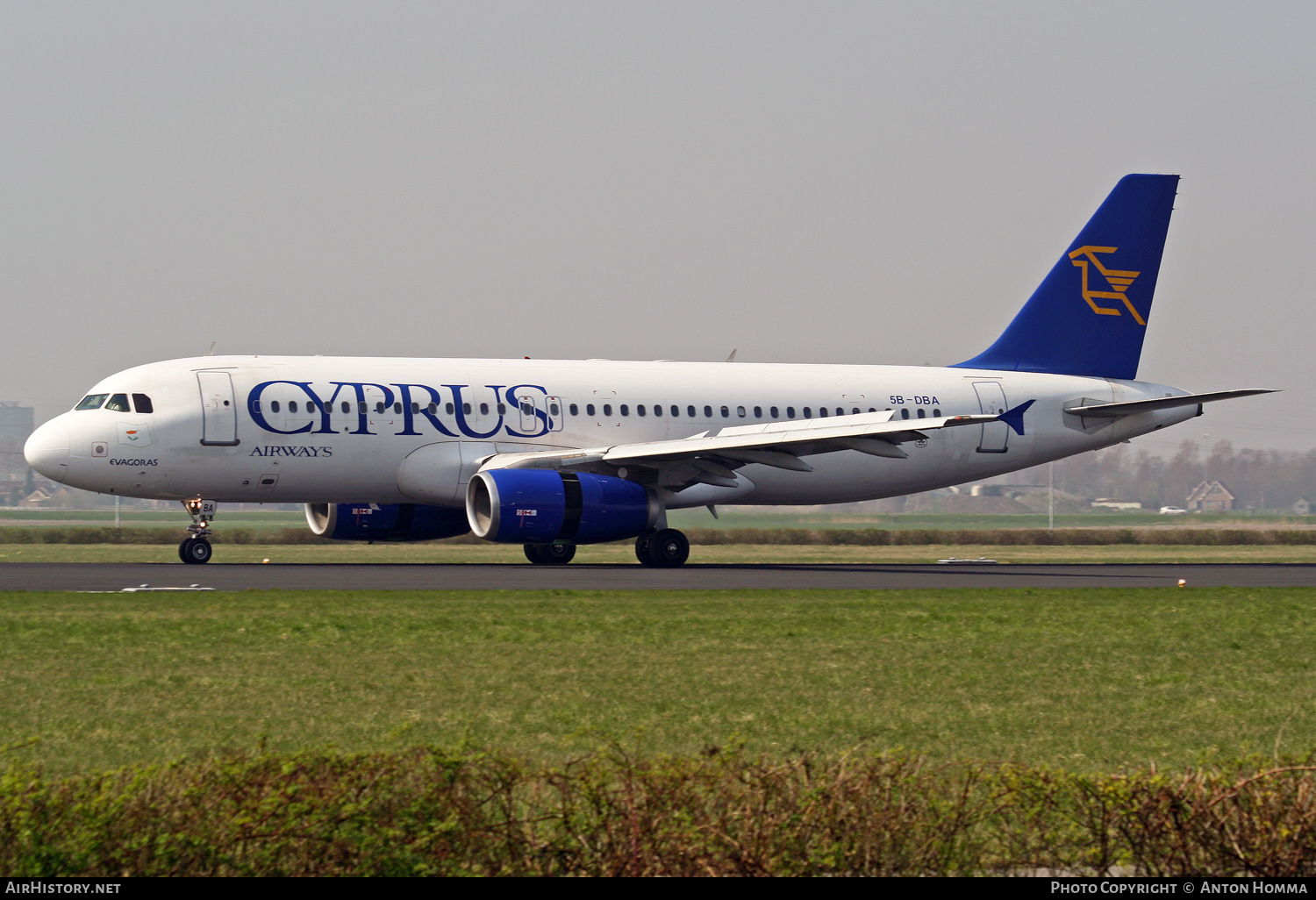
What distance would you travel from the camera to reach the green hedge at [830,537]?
45.1 m

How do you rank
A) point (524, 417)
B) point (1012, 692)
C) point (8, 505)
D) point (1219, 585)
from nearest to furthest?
1. point (1012, 692)
2. point (1219, 585)
3. point (524, 417)
4. point (8, 505)

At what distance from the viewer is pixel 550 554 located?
107 feet

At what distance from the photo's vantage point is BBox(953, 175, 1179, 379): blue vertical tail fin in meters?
37.5

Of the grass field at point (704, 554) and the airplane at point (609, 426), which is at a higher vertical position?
the airplane at point (609, 426)

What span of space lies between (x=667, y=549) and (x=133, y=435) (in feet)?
36.9

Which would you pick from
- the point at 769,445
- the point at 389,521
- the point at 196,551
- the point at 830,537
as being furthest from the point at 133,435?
the point at 830,537

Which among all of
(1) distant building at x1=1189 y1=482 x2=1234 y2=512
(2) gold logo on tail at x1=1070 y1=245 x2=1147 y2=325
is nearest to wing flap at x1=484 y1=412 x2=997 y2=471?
(2) gold logo on tail at x1=1070 y1=245 x2=1147 y2=325

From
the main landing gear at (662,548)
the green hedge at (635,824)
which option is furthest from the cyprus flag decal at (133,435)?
the green hedge at (635,824)

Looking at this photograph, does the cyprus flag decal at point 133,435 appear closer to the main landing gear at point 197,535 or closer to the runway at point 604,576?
the main landing gear at point 197,535

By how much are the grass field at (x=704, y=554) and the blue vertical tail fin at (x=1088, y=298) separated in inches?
208

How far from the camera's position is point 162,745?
372 inches

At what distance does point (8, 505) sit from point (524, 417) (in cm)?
8785
